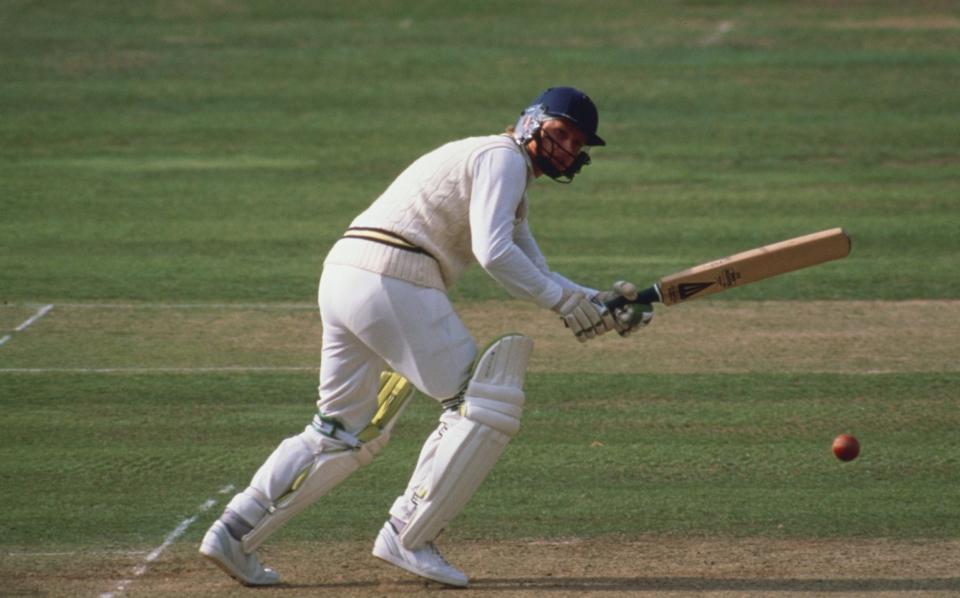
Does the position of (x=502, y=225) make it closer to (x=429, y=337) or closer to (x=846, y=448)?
(x=429, y=337)

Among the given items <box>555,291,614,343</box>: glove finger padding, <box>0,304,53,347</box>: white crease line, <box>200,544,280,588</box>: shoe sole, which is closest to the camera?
<box>200,544,280,588</box>: shoe sole

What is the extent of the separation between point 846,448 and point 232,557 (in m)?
3.10

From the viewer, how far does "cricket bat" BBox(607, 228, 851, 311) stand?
6.93m

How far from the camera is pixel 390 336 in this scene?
6355 millimetres

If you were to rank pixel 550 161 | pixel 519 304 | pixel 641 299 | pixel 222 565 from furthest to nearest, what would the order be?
pixel 519 304 < pixel 641 299 < pixel 550 161 < pixel 222 565

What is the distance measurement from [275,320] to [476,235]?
5.36 meters

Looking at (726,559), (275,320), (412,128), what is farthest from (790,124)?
(726,559)

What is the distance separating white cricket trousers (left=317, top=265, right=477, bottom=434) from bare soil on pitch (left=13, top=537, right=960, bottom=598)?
0.70 m

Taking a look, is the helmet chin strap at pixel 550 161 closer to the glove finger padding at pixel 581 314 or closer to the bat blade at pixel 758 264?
the glove finger padding at pixel 581 314

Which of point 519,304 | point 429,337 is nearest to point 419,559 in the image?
point 429,337

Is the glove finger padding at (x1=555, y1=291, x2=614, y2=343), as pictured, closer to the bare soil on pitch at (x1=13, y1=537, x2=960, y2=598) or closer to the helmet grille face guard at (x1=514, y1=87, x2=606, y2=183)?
the helmet grille face guard at (x1=514, y1=87, x2=606, y2=183)

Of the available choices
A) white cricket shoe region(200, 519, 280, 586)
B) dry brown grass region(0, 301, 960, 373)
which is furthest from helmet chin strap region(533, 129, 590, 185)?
dry brown grass region(0, 301, 960, 373)

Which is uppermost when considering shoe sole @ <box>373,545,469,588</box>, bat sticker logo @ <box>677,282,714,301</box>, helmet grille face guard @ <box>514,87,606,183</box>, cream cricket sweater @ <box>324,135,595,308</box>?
helmet grille face guard @ <box>514,87,606,183</box>

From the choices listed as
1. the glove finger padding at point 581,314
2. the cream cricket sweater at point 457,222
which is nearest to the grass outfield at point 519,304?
the glove finger padding at point 581,314
